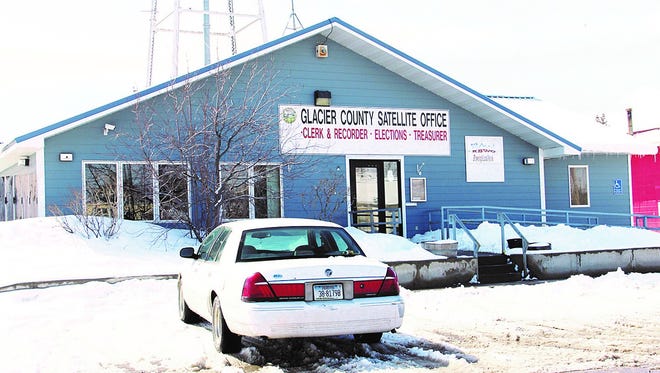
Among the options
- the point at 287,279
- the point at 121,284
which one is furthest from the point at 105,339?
the point at 121,284

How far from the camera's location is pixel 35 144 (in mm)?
15898

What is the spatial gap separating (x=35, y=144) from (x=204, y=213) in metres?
4.09

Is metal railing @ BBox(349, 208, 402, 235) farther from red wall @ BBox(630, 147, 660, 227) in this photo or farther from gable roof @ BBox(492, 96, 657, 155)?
red wall @ BBox(630, 147, 660, 227)

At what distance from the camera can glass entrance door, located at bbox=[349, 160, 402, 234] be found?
63.8 feet

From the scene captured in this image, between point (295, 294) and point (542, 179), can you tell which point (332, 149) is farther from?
point (295, 294)

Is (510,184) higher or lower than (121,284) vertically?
higher

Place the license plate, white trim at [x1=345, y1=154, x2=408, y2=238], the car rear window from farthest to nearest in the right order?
white trim at [x1=345, y1=154, x2=408, y2=238] → the car rear window → the license plate

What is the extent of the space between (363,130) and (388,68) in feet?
6.29

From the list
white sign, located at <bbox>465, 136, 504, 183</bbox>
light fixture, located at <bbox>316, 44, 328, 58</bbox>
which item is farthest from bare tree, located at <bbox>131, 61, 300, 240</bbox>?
white sign, located at <bbox>465, 136, 504, 183</bbox>

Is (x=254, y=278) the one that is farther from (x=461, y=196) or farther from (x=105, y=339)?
(x=461, y=196)

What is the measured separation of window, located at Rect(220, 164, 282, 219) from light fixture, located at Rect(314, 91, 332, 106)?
2140 millimetres

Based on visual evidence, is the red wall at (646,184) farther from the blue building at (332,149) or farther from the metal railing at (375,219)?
the metal railing at (375,219)

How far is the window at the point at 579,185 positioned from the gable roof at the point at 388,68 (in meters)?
1.80

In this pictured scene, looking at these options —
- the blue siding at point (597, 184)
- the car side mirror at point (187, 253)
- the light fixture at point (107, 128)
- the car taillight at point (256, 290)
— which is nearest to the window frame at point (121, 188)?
the light fixture at point (107, 128)
